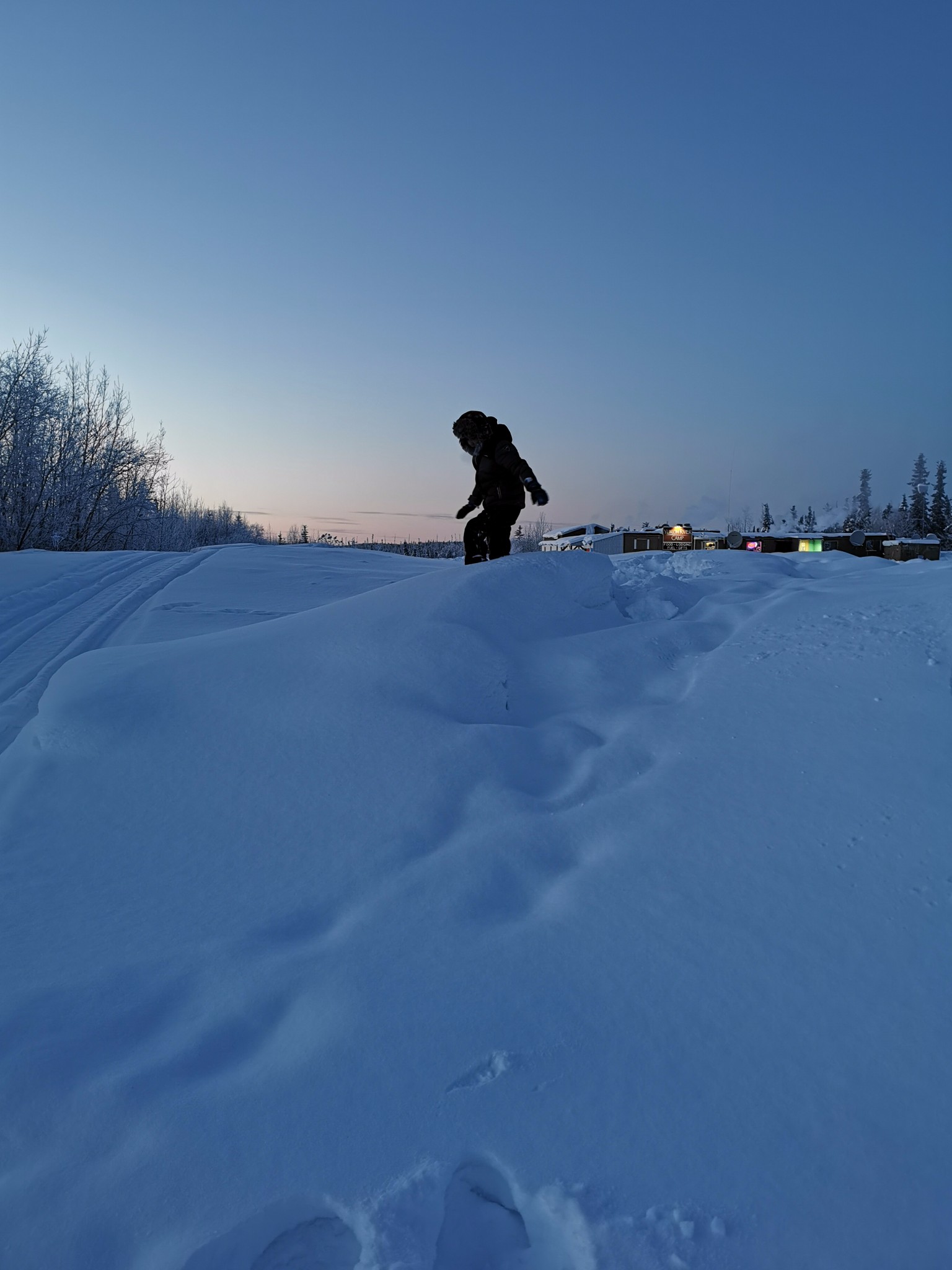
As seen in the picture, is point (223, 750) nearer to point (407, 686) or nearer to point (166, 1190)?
point (407, 686)

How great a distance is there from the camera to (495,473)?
5.75 meters

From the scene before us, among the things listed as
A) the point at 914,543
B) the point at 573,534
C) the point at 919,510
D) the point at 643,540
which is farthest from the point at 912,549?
the point at 919,510

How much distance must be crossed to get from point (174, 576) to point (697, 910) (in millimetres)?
9000

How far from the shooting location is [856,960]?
1622 mm

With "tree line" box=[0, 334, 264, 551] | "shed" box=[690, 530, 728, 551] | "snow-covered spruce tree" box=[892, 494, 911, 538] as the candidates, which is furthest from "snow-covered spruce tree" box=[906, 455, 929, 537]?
"tree line" box=[0, 334, 264, 551]

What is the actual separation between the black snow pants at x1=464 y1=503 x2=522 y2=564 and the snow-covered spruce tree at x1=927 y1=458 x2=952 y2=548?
56.4 m

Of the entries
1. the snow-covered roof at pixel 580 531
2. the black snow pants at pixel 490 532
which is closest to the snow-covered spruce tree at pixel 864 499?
the snow-covered roof at pixel 580 531

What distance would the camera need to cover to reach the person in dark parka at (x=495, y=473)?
5719 millimetres

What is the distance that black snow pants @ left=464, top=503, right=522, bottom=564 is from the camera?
5832 millimetres

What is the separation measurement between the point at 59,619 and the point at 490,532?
4.50 meters

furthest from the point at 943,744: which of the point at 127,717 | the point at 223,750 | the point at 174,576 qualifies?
the point at 174,576

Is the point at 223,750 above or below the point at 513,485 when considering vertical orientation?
below

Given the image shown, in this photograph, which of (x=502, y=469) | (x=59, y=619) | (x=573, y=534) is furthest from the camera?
(x=573, y=534)

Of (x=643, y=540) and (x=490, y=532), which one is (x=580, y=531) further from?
(x=490, y=532)
